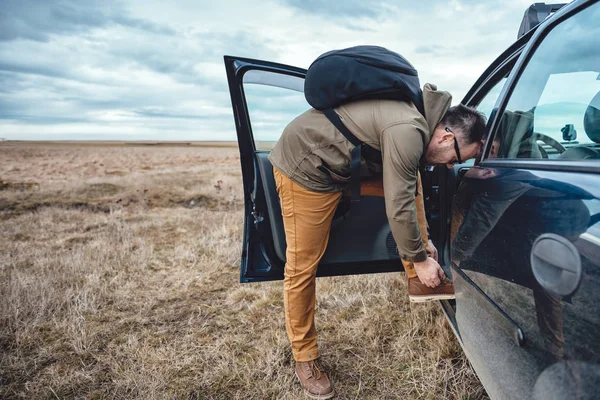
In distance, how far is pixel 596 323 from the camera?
897 mm

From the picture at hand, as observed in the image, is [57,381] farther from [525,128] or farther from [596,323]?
[525,128]

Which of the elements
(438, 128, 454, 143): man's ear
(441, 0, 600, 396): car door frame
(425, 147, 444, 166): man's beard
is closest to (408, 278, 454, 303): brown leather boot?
(441, 0, 600, 396): car door frame

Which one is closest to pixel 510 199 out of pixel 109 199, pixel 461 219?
pixel 461 219

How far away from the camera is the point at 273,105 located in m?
2.57

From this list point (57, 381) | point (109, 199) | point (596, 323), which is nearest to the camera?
point (596, 323)

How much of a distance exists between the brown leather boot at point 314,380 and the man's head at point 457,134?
1.32m

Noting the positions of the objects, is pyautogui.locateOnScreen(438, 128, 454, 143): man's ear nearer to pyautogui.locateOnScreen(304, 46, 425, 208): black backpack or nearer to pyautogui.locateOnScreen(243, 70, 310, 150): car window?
pyautogui.locateOnScreen(304, 46, 425, 208): black backpack

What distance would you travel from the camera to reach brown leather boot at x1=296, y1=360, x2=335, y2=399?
7.09 feet

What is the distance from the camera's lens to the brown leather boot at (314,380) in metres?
2.16

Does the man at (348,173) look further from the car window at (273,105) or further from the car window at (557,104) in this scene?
the car window at (273,105)

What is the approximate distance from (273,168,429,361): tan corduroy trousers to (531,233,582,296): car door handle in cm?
104

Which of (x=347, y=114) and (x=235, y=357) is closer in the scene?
(x=347, y=114)

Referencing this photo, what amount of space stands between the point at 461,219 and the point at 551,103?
1.97 ft

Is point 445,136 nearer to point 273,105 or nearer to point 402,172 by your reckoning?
point 402,172
